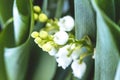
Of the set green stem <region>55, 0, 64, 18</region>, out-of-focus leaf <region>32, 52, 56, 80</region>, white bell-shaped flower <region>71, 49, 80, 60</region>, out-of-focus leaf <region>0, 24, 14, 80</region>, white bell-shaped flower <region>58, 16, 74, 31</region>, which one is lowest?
out-of-focus leaf <region>32, 52, 56, 80</region>

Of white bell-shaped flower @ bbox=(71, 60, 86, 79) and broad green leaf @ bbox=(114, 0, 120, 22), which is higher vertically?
broad green leaf @ bbox=(114, 0, 120, 22)

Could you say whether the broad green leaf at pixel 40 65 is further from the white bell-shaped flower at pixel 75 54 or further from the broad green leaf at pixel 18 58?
the white bell-shaped flower at pixel 75 54

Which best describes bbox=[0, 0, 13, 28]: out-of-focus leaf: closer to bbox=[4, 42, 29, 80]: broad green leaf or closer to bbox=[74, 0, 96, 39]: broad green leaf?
bbox=[4, 42, 29, 80]: broad green leaf

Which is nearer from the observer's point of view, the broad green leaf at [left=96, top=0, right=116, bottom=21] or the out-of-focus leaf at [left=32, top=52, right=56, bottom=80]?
the broad green leaf at [left=96, top=0, right=116, bottom=21]

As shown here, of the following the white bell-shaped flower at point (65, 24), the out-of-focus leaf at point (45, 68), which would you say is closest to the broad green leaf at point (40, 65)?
the out-of-focus leaf at point (45, 68)

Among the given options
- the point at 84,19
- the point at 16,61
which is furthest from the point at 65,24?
the point at 16,61

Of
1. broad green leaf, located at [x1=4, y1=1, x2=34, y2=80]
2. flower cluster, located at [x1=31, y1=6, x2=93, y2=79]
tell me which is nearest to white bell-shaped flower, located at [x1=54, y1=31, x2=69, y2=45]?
Result: flower cluster, located at [x1=31, y1=6, x2=93, y2=79]

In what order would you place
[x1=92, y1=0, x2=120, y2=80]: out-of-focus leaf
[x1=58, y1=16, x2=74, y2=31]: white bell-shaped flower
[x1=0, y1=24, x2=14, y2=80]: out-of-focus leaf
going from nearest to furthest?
[x1=92, y1=0, x2=120, y2=80]: out-of-focus leaf, [x1=58, y1=16, x2=74, y2=31]: white bell-shaped flower, [x1=0, y1=24, x2=14, y2=80]: out-of-focus leaf

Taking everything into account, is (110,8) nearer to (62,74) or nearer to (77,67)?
(77,67)
